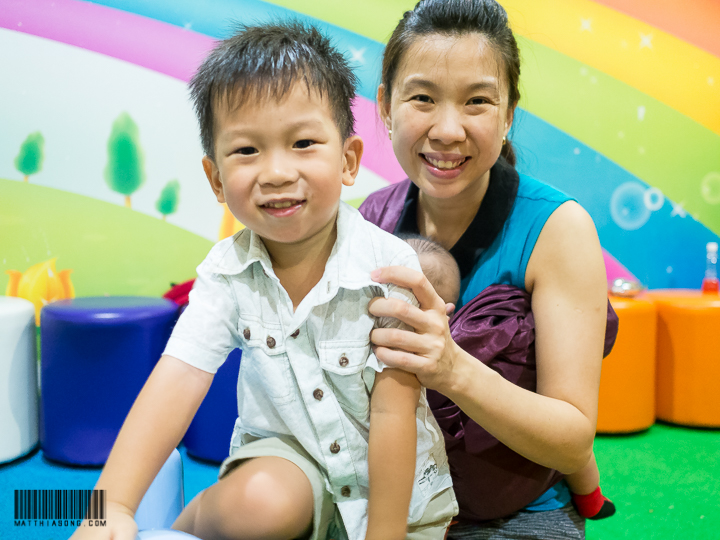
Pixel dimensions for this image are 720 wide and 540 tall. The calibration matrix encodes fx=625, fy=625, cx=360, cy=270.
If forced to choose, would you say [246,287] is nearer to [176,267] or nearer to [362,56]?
[176,267]

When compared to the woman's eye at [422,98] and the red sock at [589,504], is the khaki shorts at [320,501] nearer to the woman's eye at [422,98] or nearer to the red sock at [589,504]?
the red sock at [589,504]

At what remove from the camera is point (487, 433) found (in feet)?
4.07

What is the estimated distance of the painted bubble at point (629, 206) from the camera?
10.5 ft

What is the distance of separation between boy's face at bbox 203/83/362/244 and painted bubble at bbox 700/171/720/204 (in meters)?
2.94

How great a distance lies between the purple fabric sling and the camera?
4.03 feet

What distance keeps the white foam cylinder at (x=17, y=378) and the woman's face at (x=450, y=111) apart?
1786 mm

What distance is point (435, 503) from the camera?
1098mm

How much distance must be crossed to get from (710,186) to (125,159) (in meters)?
2.92

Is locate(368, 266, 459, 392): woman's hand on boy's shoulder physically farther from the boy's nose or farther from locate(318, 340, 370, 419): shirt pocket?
the boy's nose

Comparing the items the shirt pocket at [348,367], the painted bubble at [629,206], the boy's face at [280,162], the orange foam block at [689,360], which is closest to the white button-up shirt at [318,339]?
the shirt pocket at [348,367]

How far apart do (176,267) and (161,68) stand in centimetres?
90

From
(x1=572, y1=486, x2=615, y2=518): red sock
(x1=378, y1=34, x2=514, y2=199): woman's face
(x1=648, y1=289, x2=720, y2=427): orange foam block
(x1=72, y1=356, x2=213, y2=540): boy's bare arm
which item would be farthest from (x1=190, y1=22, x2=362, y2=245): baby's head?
(x1=648, y1=289, x2=720, y2=427): orange foam block

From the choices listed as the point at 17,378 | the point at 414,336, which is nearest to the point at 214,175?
the point at 414,336

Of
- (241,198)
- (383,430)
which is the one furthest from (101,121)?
(383,430)
